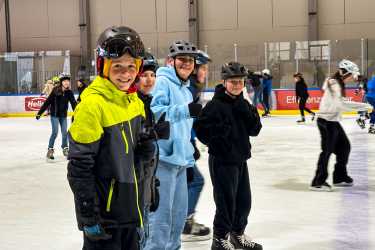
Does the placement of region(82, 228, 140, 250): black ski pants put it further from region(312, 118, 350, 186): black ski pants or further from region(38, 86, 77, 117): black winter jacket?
region(38, 86, 77, 117): black winter jacket

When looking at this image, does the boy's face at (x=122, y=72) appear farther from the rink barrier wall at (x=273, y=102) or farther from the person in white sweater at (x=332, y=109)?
the rink barrier wall at (x=273, y=102)

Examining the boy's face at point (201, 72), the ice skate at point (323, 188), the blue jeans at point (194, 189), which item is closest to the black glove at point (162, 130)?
the boy's face at point (201, 72)

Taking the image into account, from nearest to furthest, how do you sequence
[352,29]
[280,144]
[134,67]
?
[134,67] < [280,144] < [352,29]

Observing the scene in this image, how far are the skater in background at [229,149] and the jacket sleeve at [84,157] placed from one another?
5.34 ft

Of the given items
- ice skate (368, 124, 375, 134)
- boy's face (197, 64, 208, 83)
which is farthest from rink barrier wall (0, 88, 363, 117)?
boy's face (197, 64, 208, 83)

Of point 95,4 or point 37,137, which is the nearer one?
point 37,137

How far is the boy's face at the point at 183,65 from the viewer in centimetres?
328

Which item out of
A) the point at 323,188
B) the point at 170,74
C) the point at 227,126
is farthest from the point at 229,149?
the point at 323,188

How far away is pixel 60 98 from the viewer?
9.12 meters

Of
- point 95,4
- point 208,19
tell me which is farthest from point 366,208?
point 95,4

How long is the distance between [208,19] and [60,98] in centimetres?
1262

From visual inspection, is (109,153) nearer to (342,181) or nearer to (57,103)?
(342,181)

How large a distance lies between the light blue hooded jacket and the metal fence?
46.4ft

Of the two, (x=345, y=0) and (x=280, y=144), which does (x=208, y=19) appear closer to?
(x=345, y=0)
